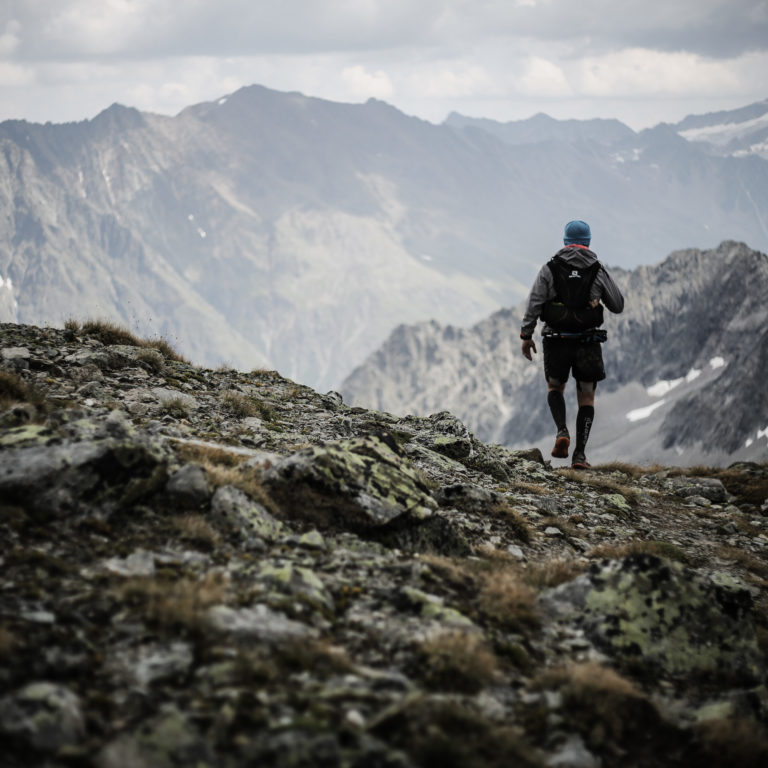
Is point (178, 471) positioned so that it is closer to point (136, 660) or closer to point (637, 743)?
point (136, 660)

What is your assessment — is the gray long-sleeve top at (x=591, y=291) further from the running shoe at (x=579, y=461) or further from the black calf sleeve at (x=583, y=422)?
the running shoe at (x=579, y=461)

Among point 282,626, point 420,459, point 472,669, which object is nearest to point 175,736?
point 282,626

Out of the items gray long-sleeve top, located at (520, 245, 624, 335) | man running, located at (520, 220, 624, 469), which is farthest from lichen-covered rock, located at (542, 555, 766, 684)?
gray long-sleeve top, located at (520, 245, 624, 335)

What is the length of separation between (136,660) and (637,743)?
12.1ft

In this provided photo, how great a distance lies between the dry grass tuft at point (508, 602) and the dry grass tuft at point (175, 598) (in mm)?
2502

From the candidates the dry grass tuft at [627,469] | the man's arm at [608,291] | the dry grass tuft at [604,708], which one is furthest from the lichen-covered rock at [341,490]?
the dry grass tuft at [627,469]

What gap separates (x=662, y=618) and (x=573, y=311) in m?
7.52

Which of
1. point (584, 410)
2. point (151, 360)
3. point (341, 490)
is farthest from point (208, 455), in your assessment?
point (584, 410)

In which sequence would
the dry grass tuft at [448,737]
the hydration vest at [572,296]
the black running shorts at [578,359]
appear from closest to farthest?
the dry grass tuft at [448,737] → the hydration vest at [572,296] → the black running shorts at [578,359]

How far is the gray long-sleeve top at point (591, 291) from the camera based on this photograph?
12.9 m

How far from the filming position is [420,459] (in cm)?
1332

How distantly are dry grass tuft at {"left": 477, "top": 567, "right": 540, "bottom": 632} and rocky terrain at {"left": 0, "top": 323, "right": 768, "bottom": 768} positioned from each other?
1.3 inches

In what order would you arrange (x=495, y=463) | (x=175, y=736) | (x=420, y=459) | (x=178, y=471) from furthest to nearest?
(x=495, y=463) < (x=420, y=459) < (x=178, y=471) < (x=175, y=736)

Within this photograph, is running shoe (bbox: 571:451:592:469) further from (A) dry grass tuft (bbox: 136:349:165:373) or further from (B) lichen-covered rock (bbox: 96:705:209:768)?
(B) lichen-covered rock (bbox: 96:705:209:768)
